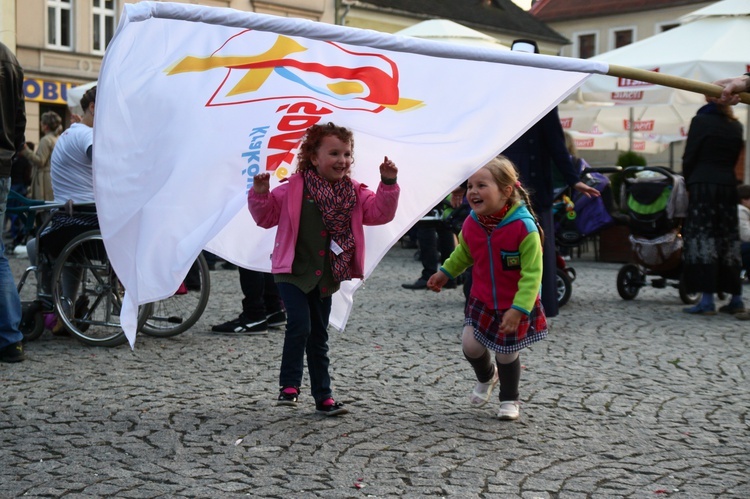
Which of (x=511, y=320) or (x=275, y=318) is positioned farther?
(x=275, y=318)

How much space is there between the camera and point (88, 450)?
4.56 metres

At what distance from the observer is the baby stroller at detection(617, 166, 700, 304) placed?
1041 cm

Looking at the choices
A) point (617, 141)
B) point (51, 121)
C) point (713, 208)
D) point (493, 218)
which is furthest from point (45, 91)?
point (493, 218)

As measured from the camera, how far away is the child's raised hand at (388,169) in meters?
A: 4.95

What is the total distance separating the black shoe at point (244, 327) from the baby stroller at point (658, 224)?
14.0ft

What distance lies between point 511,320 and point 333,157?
45.0 inches

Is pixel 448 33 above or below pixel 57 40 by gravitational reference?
below

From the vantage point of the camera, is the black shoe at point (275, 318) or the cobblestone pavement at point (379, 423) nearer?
the cobblestone pavement at point (379, 423)

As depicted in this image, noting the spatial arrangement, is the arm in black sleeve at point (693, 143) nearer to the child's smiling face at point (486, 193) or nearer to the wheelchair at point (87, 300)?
the wheelchair at point (87, 300)

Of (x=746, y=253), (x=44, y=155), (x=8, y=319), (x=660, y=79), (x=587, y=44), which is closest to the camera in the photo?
(x=660, y=79)

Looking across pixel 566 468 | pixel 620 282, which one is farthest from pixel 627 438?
pixel 620 282

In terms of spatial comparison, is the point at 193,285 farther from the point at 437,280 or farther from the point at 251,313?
the point at 437,280

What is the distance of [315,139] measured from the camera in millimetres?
5121

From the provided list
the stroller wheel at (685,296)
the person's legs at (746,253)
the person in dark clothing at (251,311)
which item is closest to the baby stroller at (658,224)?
the stroller wheel at (685,296)
